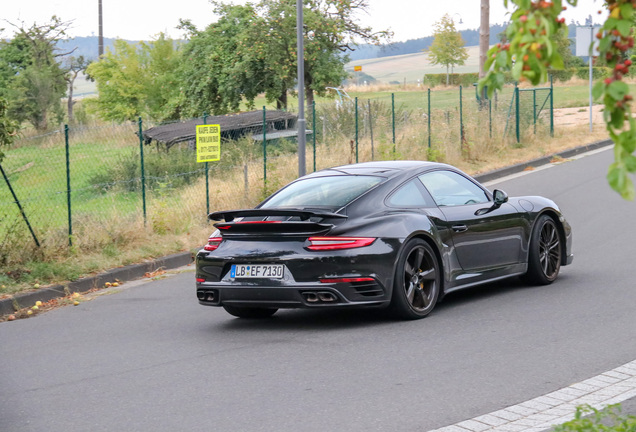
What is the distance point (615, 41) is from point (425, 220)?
5.37m

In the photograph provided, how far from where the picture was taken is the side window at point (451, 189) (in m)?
9.10

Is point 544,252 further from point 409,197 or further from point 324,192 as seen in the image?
point 324,192

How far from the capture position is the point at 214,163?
2233cm

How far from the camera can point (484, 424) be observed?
535 centimetres

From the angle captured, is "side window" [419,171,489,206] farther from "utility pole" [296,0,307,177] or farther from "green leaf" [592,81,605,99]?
"utility pole" [296,0,307,177]

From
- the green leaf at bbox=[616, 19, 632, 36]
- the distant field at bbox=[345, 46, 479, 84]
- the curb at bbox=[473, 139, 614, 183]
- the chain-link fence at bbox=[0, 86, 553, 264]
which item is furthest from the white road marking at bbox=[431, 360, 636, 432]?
the distant field at bbox=[345, 46, 479, 84]

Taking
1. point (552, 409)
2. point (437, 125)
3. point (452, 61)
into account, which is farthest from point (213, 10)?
point (452, 61)

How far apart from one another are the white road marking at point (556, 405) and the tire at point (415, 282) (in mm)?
2135

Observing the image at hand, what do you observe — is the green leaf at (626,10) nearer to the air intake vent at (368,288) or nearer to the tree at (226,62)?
the air intake vent at (368,288)

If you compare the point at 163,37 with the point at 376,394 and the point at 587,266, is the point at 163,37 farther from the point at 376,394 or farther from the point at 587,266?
the point at 376,394

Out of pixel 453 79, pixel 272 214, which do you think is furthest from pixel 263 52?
pixel 453 79

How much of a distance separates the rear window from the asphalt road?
1088 mm

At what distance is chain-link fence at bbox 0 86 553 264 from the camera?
13977 millimetres

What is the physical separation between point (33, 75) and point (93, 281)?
4607cm
